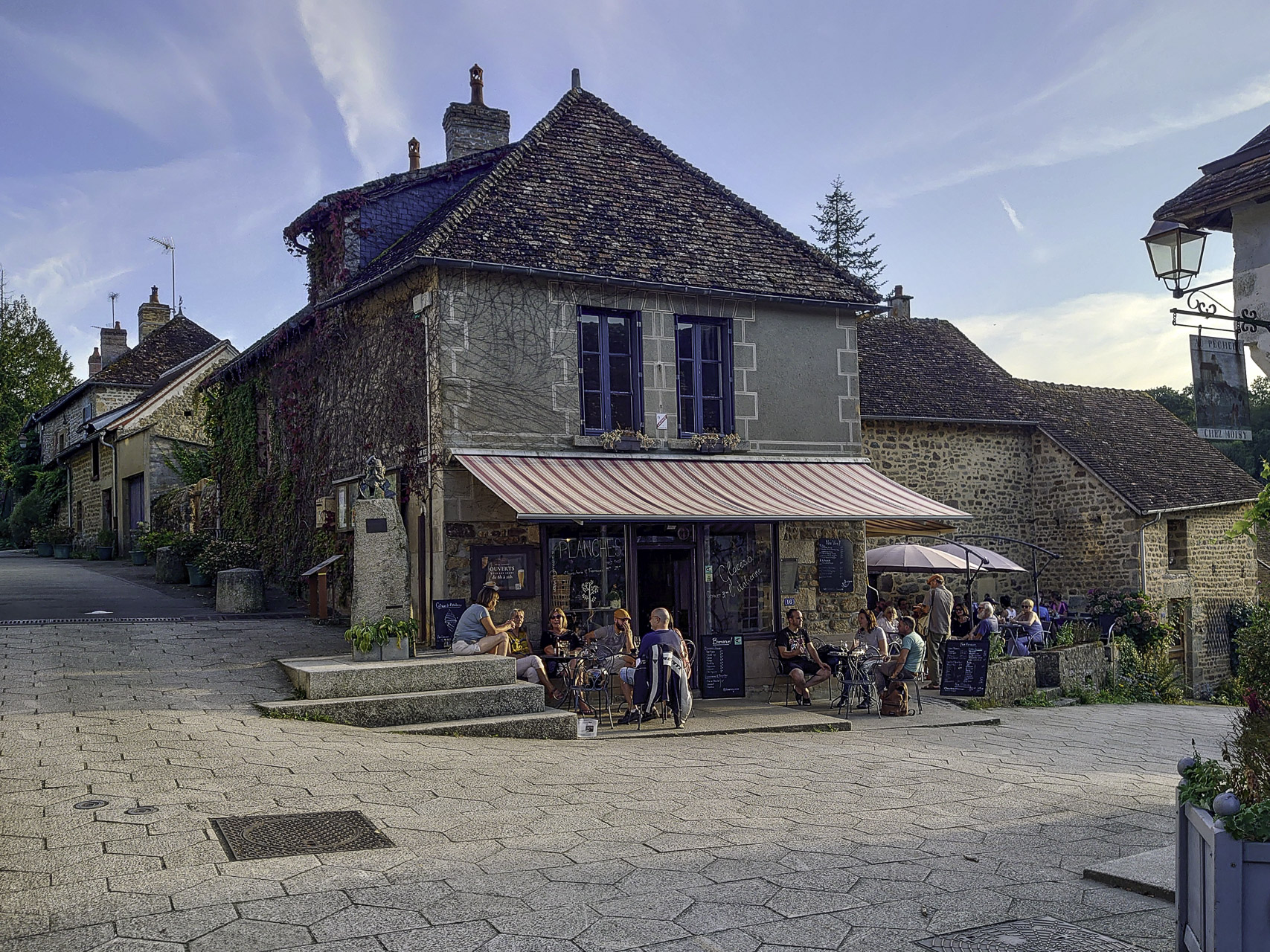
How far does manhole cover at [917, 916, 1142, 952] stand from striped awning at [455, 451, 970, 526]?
7372 mm

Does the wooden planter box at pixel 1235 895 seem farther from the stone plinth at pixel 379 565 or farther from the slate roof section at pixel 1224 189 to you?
the stone plinth at pixel 379 565

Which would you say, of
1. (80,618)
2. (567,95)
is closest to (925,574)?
(567,95)

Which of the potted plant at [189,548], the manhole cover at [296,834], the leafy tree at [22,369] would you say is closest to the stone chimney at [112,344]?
the leafy tree at [22,369]

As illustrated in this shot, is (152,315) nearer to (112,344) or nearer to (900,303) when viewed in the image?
(112,344)

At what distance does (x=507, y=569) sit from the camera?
1343cm

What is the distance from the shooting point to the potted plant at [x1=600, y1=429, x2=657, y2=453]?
14373mm

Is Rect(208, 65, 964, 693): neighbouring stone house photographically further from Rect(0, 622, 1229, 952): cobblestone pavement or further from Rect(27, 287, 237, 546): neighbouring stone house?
Rect(27, 287, 237, 546): neighbouring stone house

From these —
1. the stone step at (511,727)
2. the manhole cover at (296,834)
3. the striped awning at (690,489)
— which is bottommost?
the stone step at (511,727)

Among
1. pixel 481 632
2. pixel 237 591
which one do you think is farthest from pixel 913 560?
pixel 237 591

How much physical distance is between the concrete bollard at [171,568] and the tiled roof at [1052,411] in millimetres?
12750

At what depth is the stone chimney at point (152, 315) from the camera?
3666 centimetres

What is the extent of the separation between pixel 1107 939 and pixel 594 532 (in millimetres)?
9695

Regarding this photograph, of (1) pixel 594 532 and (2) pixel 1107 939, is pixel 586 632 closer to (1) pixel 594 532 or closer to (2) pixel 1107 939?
(1) pixel 594 532

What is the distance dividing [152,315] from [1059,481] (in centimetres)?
2880
